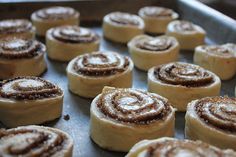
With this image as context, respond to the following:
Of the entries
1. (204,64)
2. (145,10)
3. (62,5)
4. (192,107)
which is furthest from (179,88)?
(62,5)

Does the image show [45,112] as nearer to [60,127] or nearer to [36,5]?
[60,127]

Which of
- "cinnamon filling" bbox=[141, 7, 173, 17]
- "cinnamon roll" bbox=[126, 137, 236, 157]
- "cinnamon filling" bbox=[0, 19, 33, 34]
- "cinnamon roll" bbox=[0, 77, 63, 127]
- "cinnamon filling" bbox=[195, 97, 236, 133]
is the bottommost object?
"cinnamon roll" bbox=[0, 77, 63, 127]

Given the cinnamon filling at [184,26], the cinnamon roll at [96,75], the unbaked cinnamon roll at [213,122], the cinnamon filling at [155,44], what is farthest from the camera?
the cinnamon filling at [184,26]

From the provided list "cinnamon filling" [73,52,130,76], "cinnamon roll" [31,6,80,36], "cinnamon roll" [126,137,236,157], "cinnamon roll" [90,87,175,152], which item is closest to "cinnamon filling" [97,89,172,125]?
"cinnamon roll" [90,87,175,152]

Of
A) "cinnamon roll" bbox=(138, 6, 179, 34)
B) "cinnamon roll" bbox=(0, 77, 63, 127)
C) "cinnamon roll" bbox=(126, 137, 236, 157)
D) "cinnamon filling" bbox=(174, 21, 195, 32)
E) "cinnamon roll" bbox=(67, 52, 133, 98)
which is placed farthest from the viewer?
"cinnamon roll" bbox=(138, 6, 179, 34)

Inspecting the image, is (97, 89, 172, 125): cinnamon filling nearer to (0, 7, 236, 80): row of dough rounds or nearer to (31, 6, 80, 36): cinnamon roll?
(0, 7, 236, 80): row of dough rounds

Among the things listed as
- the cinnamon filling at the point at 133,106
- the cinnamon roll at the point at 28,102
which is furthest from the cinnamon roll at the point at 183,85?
the cinnamon roll at the point at 28,102

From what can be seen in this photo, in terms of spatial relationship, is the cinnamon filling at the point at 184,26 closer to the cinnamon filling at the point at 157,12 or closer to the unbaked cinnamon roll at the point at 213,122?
the cinnamon filling at the point at 157,12
